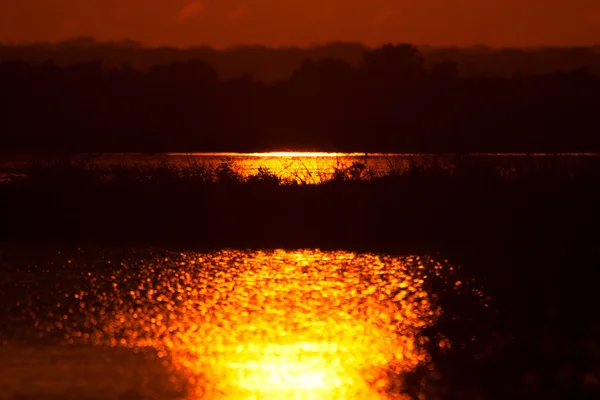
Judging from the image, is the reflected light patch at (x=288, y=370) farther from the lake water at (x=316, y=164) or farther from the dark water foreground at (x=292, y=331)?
the lake water at (x=316, y=164)

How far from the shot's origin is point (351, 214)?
18719 millimetres

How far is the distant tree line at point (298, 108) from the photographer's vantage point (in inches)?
1917

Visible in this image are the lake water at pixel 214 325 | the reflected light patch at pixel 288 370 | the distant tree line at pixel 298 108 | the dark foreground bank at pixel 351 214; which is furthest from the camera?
the distant tree line at pixel 298 108

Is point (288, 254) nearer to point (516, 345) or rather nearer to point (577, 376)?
point (516, 345)

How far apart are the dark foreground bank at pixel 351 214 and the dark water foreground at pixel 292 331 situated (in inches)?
38.4

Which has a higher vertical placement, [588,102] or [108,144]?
[588,102]

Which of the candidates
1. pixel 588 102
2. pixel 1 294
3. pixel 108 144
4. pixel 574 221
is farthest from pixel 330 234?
pixel 108 144

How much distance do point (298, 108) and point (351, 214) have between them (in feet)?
169

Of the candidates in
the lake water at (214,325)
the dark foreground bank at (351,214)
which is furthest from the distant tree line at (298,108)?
the lake water at (214,325)

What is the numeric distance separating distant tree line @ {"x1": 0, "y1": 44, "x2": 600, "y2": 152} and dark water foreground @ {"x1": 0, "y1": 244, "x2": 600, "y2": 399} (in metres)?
29.9

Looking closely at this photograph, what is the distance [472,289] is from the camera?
458 inches

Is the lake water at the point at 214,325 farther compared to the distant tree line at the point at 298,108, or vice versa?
the distant tree line at the point at 298,108

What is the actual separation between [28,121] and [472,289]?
52.5 meters

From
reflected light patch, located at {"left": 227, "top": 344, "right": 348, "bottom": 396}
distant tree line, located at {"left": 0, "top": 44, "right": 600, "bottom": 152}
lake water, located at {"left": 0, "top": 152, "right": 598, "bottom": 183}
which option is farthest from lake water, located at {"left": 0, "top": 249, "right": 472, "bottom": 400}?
distant tree line, located at {"left": 0, "top": 44, "right": 600, "bottom": 152}
